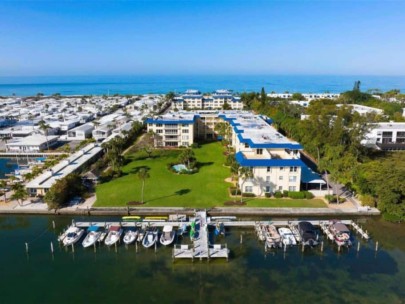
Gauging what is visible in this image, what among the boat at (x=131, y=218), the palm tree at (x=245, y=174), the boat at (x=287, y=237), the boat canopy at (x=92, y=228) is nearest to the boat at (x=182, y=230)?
the boat at (x=131, y=218)

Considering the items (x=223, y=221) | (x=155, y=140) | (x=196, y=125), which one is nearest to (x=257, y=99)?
(x=196, y=125)

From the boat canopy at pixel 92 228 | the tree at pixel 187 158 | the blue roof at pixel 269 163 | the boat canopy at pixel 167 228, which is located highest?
the blue roof at pixel 269 163

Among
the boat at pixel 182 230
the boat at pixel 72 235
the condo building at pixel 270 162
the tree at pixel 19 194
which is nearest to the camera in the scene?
the boat at pixel 72 235

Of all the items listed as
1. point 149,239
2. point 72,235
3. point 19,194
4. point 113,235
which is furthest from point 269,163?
point 19,194

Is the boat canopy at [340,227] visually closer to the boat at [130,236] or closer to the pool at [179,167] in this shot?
the boat at [130,236]

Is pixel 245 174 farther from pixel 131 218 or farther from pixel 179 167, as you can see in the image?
pixel 179 167

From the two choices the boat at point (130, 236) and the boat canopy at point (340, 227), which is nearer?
the boat at point (130, 236)

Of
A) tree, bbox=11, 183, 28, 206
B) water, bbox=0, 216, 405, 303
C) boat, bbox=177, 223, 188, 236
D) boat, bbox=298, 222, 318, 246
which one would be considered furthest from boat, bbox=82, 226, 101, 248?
boat, bbox=298, 222, 318, 246

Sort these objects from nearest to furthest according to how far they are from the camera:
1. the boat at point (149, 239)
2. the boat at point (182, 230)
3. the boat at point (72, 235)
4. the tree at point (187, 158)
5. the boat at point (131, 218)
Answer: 1. the boat at point (149, 239)
2. the boat at point (72, 235)
3. the boat at point (182, 230)
4. the boat at point (131, 218)
5. the tree at point (187, 158)
